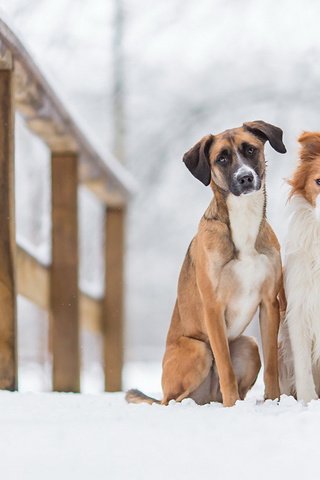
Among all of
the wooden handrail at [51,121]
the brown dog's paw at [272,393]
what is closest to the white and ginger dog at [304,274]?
the brown dog's paw at [272,393]

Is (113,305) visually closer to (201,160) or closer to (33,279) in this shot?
(33,279)

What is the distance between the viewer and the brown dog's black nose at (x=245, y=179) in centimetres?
370

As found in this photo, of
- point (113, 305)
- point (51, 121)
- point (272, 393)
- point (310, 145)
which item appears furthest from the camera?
point (113, 305)

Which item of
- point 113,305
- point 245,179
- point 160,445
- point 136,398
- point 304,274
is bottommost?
point 113,305

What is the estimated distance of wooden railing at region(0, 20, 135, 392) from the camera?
13.4ft

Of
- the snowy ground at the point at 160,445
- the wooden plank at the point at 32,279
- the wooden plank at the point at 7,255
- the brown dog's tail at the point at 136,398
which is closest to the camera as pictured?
the snowy ground at the point at 160,445

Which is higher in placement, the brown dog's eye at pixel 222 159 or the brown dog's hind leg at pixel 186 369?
the brown dog's eye at pixel 222 159

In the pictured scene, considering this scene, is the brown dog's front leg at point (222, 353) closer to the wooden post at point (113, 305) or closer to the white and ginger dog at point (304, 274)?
the white and ginger dog at point (304, 274)

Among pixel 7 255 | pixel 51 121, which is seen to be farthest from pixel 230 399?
pixel 51 121

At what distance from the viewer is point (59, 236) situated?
594 cm

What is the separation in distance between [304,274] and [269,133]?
62 centimetres

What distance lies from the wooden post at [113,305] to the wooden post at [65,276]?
1.54 metres

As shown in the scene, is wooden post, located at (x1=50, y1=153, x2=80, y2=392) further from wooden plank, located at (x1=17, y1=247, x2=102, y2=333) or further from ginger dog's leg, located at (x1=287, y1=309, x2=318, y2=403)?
ginger dog's leg, located at (x1=287, y1=309, x2=318, y2=403)

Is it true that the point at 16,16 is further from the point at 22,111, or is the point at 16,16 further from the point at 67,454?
the point at 67,454
